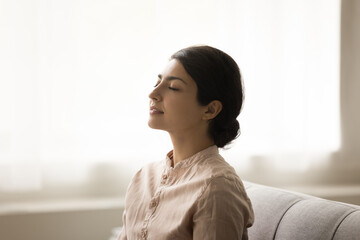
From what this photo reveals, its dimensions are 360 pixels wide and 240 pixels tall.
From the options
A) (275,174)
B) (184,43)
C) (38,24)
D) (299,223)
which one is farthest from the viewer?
(275,174)

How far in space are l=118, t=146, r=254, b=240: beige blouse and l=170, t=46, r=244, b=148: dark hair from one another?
120 mm

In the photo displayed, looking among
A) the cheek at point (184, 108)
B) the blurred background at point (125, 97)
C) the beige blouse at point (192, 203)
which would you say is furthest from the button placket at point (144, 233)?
the blurred background at point (125, 97)

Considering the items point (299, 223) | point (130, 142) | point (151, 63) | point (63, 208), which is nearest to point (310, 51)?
point (151, 63)

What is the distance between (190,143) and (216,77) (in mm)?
187

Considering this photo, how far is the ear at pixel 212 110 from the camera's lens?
4.33 feet

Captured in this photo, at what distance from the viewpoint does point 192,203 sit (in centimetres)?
119

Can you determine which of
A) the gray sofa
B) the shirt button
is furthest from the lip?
the gray sofa

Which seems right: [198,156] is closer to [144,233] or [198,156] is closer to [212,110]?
[212,110]

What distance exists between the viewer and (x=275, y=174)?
9.04ft

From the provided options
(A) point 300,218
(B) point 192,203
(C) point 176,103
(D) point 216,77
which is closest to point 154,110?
(C) point 176,103

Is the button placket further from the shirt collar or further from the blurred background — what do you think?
the blurred background

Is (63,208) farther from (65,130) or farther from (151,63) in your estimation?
(151,63)

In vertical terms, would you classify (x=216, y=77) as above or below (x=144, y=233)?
above

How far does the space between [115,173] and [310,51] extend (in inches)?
47.5
